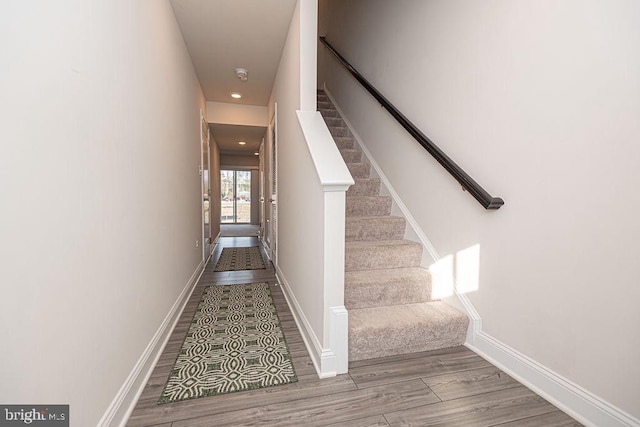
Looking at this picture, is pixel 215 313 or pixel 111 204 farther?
pixel 215 313

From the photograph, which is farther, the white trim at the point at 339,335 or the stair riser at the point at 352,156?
the stair riser at the point at 352,156

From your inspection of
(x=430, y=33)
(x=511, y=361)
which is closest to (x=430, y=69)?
(x=430, y=33)

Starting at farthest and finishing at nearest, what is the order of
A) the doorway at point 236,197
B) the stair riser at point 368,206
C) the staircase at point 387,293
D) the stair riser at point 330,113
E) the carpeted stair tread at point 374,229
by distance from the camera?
the doorway at point 236,197, the stair riser at point 330,113, the stair riser at point 368,206, the carpeted stair tread at point 374,229, the staircase at point 387,293

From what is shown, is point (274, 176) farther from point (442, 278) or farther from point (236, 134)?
point (442, 278)

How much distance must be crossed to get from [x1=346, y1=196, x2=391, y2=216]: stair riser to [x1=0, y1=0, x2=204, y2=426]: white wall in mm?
1578

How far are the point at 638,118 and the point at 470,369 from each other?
1.40 m

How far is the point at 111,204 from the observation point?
→ 4.03 feet

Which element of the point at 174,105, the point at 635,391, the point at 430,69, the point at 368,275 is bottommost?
the point at 635,391

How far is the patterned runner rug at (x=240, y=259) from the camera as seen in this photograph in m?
3.99

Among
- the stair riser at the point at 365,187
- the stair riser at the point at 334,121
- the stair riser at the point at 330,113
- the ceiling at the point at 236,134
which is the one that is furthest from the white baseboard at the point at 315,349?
the ceiling at the point at 236,134

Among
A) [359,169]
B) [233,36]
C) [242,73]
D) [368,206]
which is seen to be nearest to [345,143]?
[359,169]

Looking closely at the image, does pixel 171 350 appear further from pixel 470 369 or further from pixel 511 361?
pixel 511 361

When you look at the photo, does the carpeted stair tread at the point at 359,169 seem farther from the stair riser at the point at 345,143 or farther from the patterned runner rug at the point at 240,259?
the patterned runner rug at the point at 240,259

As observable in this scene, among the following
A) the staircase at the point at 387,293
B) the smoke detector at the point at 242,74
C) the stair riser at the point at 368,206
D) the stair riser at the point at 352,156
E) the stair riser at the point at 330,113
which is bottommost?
the staircase at the point at 387,293
